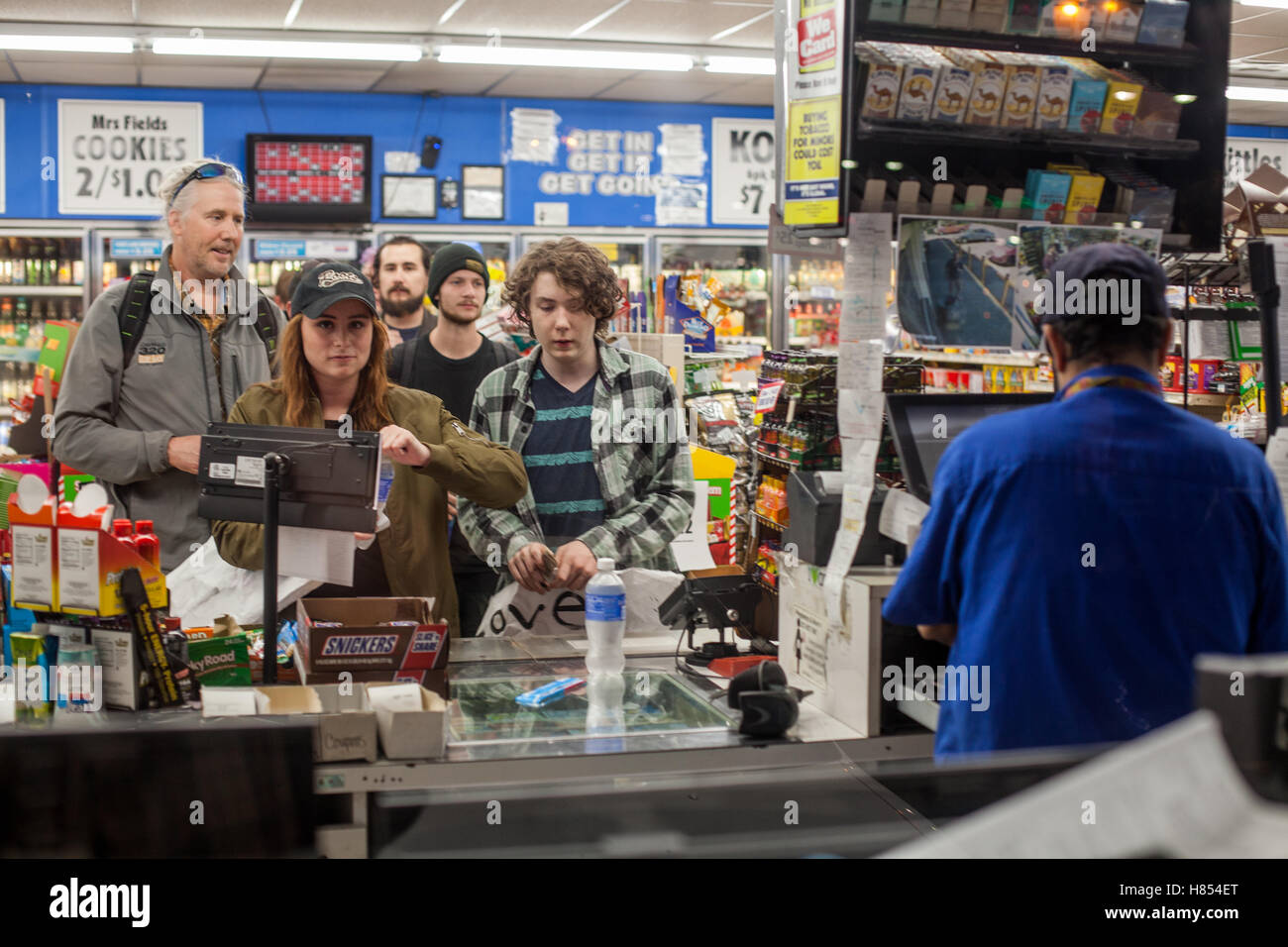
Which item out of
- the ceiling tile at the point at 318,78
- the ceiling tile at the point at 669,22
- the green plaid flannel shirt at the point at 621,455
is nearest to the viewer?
the green plaid flannel shirt at the point at 621,455

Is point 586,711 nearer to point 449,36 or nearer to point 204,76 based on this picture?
point 449,36

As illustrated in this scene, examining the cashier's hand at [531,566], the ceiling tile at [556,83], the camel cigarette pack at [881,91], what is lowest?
the cashier's hand at [531,566]

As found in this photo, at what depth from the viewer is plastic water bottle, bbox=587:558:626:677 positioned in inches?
102

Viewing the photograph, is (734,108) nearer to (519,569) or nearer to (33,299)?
(33,299)

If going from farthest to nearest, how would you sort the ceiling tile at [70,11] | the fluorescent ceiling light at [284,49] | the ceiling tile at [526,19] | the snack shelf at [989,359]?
the fluorescent ceiling light at [284,49] < the ceiling tile at [526,19] < the ceiling tile at [70,11] < the snack shelf at [989,359]

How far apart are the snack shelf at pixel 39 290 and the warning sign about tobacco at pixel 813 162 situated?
801 cm

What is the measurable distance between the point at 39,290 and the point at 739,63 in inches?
218

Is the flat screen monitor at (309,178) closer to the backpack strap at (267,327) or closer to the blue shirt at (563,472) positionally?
the backpack strap at (267,327)

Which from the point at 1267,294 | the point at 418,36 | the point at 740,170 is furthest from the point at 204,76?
the point at 1267,294

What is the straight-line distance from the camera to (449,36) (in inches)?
342

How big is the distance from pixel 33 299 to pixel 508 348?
672cm

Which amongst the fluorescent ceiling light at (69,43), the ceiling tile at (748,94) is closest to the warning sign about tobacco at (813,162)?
the fluorescent ceiling light at (69,43)

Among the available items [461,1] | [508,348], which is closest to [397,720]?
[508,348]

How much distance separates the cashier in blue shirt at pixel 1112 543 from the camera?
67.5 inches
